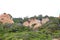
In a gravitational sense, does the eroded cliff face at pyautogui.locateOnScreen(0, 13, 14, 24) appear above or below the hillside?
above

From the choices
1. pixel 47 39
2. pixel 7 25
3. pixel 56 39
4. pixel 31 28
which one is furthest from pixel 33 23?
pixel 47 39

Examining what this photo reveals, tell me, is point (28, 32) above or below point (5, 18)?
below

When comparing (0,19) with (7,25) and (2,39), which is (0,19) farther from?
(2,39)

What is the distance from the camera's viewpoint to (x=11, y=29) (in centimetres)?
940

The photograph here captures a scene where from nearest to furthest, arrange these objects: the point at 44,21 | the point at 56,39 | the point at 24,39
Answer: the point at 24,39
the point at 56,39
the point at 44,21

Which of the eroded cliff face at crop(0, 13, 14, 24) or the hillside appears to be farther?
the eroded cliff face at crop(0, 13, 14, 24)

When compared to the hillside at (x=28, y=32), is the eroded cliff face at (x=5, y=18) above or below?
above

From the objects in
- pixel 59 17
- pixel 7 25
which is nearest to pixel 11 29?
pixel 7 25

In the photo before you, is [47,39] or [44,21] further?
[44,21]

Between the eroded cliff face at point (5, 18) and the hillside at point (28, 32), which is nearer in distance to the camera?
the hillside at point (28, 32)

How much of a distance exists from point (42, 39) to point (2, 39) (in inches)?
52.7

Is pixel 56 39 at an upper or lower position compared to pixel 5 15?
lower

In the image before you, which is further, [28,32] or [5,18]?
[5,18]

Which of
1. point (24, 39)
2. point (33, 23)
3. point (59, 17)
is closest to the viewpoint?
point (24, 39)
